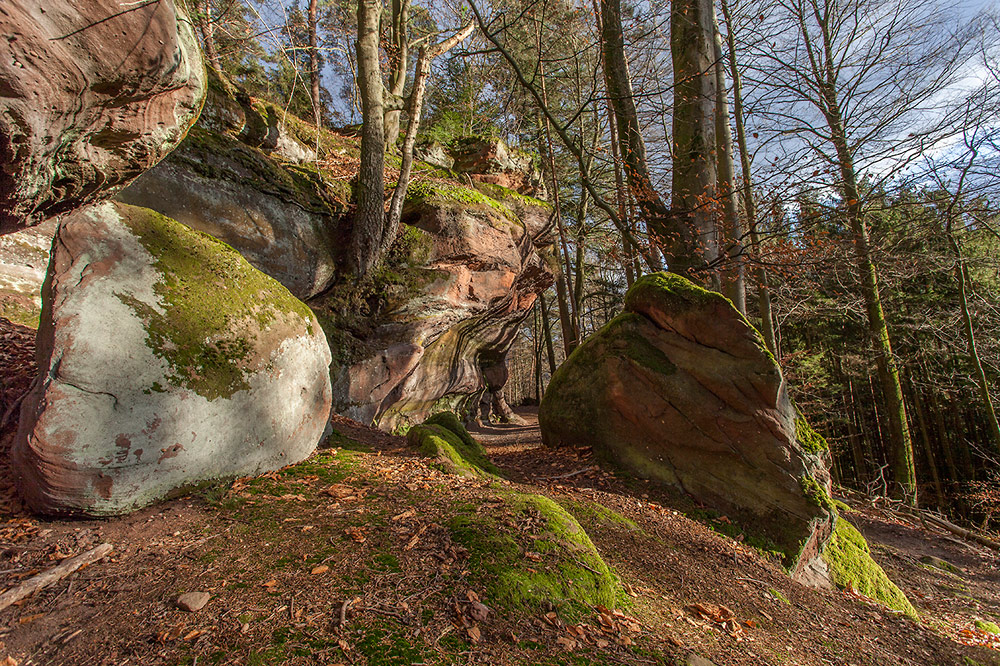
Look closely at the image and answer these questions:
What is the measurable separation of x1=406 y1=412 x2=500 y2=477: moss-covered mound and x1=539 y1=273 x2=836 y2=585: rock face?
1627 millimetres

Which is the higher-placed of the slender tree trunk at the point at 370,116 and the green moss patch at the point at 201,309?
the slender tree trunk at the point at 370,116

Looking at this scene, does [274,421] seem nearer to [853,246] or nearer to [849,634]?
[849,634]

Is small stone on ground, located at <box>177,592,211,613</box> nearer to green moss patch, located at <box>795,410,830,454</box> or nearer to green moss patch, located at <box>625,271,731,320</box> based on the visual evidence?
green moss patch, located at <box>625,271,731,320</box>

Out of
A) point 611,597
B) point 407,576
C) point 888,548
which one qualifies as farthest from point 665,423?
point 888,548

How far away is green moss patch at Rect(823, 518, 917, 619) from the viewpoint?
492cm

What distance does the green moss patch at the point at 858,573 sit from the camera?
4.92m

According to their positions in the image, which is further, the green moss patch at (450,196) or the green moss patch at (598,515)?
the green moss patch at (450,196)

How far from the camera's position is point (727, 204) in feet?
21.4

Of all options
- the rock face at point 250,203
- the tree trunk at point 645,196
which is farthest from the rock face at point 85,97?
the tree trunk at point 645,196

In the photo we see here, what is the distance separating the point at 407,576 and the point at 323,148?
32.5ft

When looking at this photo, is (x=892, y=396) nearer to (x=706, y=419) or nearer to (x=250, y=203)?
(x=706, y=419)

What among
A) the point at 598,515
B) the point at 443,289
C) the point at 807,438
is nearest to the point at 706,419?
the point at 807,438

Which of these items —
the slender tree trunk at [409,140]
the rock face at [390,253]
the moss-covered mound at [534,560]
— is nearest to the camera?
the moss-covered mound at [534,560]

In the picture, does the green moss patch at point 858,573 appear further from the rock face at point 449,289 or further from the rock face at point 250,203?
the rock face at point 250,203
